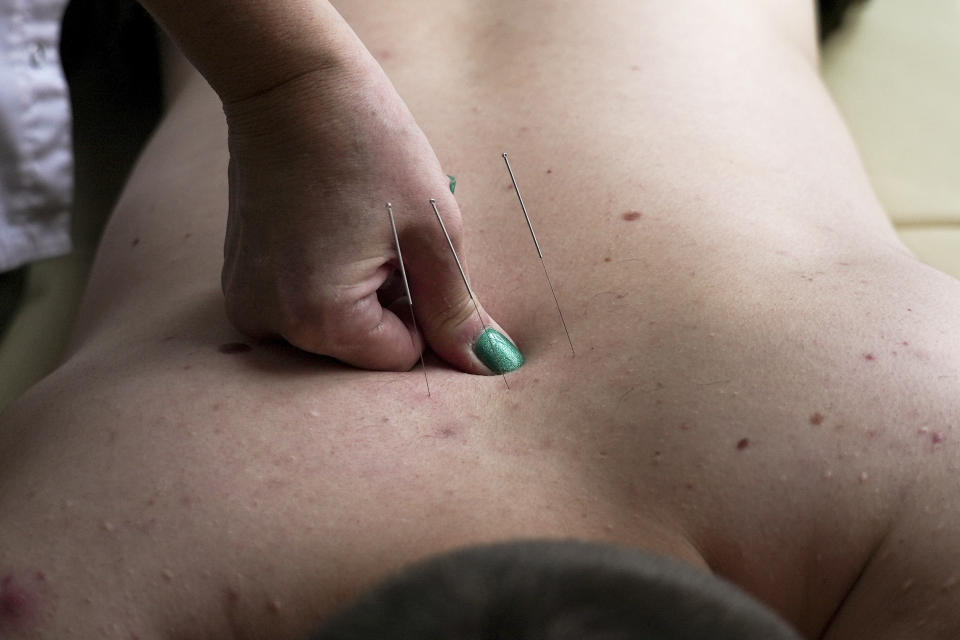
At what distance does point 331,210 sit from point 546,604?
448mm

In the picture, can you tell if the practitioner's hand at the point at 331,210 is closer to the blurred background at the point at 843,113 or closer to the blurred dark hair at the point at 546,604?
the blurred dark hair at the point at 546,604

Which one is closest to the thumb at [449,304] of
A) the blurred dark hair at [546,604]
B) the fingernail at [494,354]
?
the fingernail at [494,354]

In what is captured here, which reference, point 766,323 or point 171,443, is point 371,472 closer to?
point 171,443

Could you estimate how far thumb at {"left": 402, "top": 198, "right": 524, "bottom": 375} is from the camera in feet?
2.85

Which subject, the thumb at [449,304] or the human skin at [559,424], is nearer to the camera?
the human skin at [559,424]

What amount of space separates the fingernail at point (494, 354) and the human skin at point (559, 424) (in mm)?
22

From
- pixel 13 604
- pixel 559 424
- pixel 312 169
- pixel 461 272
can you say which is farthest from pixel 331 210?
pixel 13 604

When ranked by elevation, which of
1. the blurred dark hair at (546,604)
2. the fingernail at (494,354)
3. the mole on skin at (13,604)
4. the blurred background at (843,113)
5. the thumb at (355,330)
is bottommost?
the blurred background at (843,113)

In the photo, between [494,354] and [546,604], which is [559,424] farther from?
[546,604]

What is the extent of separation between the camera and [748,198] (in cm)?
104

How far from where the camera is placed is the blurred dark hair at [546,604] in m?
0.50

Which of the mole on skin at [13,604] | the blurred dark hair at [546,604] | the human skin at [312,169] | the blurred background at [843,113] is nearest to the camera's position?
the blurred dark hair at [546,604]

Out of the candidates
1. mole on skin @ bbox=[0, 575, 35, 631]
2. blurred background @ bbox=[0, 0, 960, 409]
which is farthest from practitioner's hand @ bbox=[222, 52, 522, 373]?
blurred background @ bbox=[0, 0, 960, 409]

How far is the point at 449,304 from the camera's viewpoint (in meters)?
0.90
